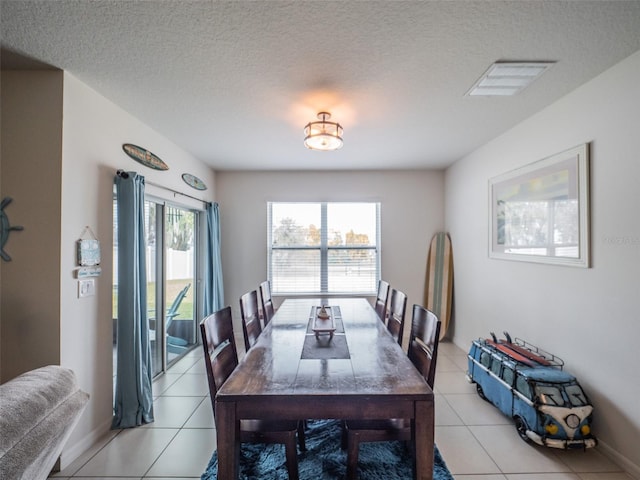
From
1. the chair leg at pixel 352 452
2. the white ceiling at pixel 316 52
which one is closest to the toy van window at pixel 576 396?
the chair leg at pixel 352 452

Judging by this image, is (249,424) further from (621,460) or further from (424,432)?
(621,460)

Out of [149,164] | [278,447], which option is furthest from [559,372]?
[149,164]

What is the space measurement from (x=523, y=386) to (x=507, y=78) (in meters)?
2.20

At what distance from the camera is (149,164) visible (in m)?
2.91

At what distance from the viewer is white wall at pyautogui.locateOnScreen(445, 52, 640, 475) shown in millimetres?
1881

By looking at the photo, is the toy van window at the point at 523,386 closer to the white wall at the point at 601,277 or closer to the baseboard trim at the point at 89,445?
the white wall at the point at 601,277

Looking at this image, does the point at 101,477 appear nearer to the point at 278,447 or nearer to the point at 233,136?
the point at 278,447

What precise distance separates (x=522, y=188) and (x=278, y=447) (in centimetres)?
304

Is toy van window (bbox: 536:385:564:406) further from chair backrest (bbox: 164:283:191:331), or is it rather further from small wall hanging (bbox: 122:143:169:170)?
small wall hanging (bbox: 122:143:169:170)

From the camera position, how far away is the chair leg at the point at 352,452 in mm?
1607

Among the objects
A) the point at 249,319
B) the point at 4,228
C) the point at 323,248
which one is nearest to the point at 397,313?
the point at 249,319

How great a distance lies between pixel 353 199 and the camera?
4.75 m

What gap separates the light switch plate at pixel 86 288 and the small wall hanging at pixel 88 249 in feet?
0.39

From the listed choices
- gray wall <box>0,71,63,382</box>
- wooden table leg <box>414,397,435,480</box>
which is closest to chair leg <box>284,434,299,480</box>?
wooden table leg <box>414,397,435,480</box>
